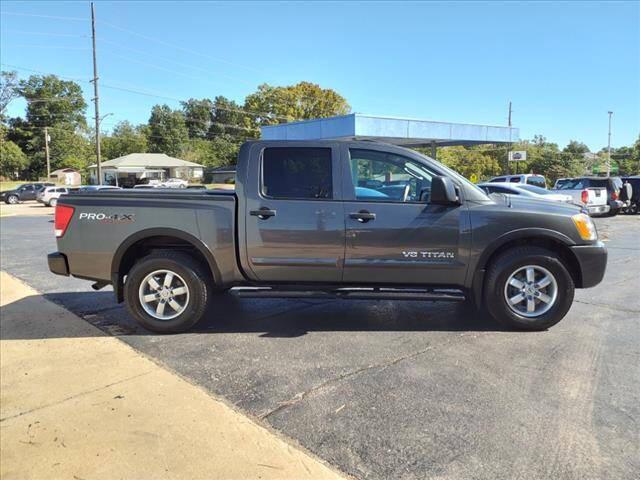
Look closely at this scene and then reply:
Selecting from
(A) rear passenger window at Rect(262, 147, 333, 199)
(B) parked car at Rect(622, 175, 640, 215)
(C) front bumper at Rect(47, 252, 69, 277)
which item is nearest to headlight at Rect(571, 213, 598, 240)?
(A) rear passenger window at Rect(262, 147, 333, 199)

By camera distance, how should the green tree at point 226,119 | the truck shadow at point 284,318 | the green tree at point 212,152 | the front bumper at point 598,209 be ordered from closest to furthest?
the truck shadow at point 284,318
the front bumper at point 598,209
the green tree at point 212,152
the green tree at point 226,119

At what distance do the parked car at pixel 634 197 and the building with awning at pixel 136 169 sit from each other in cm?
4867

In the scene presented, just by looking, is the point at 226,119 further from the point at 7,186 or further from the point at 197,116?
the point at 7,186

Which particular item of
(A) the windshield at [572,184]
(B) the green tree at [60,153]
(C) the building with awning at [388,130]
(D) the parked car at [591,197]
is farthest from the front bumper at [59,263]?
(B) the green tree at [60,153]

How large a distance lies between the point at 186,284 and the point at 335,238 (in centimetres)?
156

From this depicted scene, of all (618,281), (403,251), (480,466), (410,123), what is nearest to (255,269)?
(403,251)

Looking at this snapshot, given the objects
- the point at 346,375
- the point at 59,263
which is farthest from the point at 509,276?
the point at 59,263

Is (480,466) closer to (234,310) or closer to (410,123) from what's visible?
(234,310)

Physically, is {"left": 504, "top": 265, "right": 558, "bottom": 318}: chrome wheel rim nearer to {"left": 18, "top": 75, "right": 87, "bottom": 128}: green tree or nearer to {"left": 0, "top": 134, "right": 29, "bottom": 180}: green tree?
{"left": 0, "top": 134, "right": 29, "bottom": 180}: green tree

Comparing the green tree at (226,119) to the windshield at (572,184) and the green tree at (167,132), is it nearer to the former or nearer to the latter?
the green tree at (167,132)

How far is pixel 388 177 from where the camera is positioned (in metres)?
5.00

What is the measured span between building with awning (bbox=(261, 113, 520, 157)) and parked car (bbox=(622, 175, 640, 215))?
6.67 m

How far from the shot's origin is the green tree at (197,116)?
351ft

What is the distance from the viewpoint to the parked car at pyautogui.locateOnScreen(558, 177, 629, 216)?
20.2m
